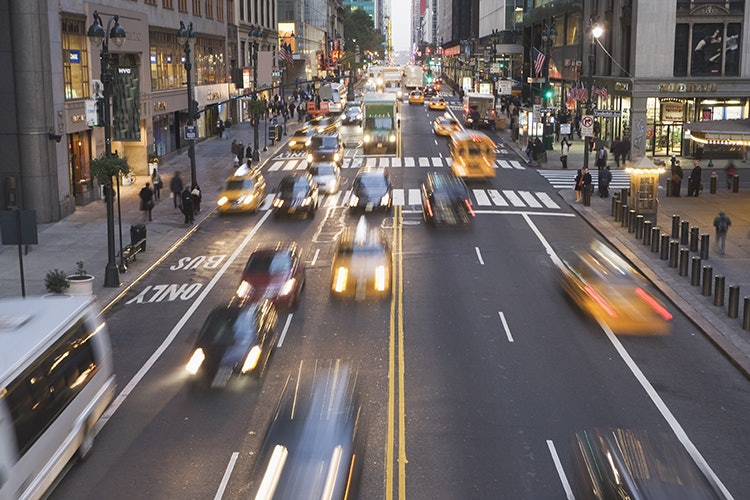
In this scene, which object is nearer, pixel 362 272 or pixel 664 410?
pixel 664 410

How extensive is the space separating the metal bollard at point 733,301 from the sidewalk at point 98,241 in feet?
53.1

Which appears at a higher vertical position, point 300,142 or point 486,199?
point 300,142

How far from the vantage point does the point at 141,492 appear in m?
13.1

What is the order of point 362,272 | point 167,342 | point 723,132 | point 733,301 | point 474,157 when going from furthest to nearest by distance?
point 474,157 → point 723,132 → point 362,272 → point 733,301 → point 167,342


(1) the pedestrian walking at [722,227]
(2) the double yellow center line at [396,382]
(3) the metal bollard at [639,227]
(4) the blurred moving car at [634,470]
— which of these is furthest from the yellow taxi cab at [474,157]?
(4) the blurred moving car at [634,470]

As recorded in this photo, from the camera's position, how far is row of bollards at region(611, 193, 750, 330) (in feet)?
72.8

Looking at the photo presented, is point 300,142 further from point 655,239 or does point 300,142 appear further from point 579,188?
point 655,239

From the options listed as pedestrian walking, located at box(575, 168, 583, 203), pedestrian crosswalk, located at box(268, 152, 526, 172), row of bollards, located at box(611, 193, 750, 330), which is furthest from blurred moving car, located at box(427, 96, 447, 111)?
row of bollards, located at box(611, 193, 750, 330)

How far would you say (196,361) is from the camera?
1736 centimetres

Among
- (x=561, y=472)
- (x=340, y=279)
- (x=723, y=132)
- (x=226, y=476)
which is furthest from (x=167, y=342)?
(x=723, y=132)

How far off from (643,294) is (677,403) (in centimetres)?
606

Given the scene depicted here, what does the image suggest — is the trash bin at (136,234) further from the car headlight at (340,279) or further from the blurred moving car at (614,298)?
the blurred moving car at (614,298)

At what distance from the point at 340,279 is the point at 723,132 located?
20794 millimetres

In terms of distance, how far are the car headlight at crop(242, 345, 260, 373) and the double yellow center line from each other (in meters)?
2.67
